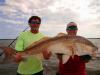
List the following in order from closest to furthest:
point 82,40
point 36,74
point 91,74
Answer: point 82,40, point 36,74, point 91,74

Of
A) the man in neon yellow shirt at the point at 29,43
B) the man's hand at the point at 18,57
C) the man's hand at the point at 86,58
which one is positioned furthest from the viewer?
the man in neon yellow shirt at the point at 29,43

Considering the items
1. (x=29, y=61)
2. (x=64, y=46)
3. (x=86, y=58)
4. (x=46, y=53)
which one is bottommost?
(x=29, y=61)

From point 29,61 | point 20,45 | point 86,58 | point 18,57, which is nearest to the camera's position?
point 18,57

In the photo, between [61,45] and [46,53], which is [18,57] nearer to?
[46,53]

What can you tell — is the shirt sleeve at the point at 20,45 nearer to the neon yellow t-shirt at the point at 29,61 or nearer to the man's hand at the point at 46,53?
the neon yellow t-shirt at the point at 29,61

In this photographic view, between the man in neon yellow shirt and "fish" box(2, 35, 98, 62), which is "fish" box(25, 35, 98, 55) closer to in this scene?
"fish" box(2, 35, 98, 62)

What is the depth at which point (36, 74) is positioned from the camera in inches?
257

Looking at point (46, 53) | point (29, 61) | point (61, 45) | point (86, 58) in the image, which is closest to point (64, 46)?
point (61, 45)

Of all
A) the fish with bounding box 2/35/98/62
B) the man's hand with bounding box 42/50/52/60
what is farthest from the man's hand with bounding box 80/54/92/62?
the man's hand with bounding box 42/50/52/60

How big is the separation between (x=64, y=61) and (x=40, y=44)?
0.83 metres

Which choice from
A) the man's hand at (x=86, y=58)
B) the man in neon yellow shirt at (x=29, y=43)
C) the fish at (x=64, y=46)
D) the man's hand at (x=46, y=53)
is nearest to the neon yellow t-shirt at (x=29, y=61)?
the man in neon yellow shirt at (x=29, y=43)

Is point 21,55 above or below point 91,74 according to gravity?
above

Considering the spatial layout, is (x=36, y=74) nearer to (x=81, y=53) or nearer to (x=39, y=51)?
(x=39, y=51)

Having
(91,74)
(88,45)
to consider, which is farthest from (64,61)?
(91,74)
